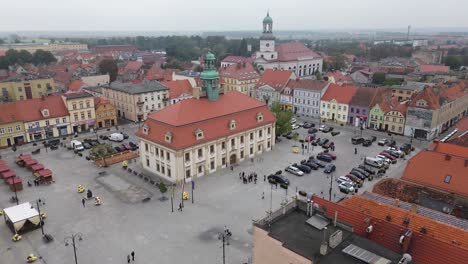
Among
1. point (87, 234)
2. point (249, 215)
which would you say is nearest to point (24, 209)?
point (87, 234)

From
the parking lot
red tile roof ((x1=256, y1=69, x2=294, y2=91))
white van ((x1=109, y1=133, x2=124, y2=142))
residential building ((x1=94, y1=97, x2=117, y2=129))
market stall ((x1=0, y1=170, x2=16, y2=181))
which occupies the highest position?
red tile roof ((x1=256, y1=69, x2=294, y2=91))

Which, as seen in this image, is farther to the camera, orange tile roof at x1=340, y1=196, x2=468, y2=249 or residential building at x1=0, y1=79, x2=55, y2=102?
residential building at x1=0, y1=79, x2=55, y2=102

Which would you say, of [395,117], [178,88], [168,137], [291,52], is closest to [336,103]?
[395,117]

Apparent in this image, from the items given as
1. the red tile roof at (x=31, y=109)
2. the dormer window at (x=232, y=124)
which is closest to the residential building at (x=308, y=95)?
the dormer window at (x=232, y=124)

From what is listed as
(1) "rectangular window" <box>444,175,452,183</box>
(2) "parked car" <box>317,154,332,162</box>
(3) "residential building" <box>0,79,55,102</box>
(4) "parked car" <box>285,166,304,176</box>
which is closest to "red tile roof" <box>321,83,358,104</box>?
(2) "parked car" <box>317,154,332,162</box>

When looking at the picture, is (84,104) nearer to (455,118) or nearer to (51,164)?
(51,164)

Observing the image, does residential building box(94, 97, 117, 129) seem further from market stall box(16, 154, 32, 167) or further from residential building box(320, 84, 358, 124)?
residential building box(320, 84, 358, 124)
